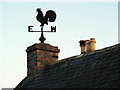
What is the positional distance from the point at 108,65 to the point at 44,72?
3903 mm

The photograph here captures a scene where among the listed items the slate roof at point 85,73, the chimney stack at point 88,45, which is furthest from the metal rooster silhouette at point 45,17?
the slate roof at point 85,73

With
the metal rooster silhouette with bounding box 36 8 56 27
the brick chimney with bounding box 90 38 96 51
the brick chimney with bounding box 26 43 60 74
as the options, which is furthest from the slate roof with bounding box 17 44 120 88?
the metal rooster silhouette with bounding box 36 8 56 27

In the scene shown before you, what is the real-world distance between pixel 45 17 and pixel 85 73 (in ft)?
16.3

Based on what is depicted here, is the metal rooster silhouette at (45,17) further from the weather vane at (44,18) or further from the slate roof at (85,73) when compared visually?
the slate roof at (85,73)

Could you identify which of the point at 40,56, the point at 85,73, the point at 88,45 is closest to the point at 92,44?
the point at 88,45

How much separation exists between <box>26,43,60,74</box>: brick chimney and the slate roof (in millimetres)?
424

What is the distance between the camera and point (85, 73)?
8.22 metres

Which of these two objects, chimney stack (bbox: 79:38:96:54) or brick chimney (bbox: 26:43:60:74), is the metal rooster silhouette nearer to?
brick chimney (bbox: 26:43:60:74)

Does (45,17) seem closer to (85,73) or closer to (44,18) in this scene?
(44,18)

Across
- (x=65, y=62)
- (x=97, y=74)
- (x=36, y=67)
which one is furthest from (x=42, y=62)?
(x=97, y=74)

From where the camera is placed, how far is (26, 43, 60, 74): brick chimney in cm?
1116

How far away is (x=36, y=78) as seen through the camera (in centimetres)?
1070

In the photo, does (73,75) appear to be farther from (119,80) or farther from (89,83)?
(119,80)

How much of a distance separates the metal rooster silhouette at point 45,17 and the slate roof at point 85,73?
2.44 m
